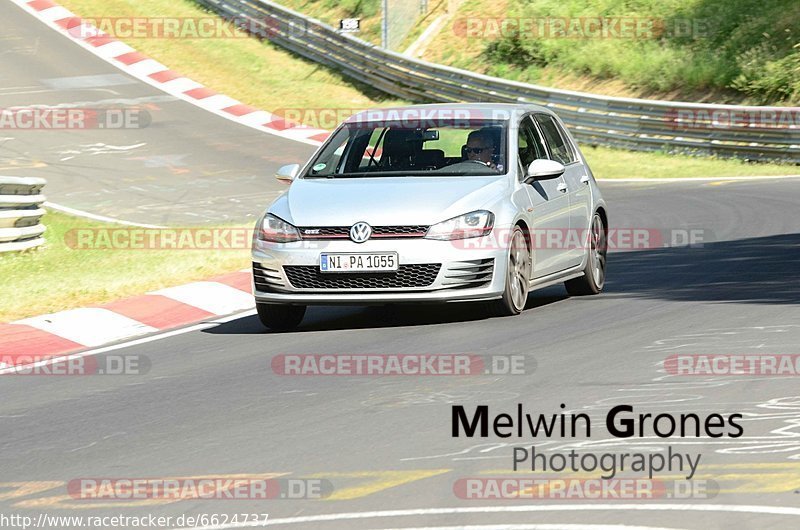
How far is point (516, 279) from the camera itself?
457 inches

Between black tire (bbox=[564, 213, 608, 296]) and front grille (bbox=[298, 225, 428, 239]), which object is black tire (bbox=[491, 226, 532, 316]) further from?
black tire (bbox=[564, 213, 608, 296])

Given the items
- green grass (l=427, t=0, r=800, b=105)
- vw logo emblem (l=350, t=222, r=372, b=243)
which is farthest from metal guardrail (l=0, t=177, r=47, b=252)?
green grass (l=427, t=0, r=800, b=105)

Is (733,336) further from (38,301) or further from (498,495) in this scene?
(38,301)

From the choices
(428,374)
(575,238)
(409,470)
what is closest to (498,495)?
(409,470)

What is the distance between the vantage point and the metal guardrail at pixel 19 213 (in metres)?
16.3

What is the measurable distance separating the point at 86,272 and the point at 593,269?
548 cm

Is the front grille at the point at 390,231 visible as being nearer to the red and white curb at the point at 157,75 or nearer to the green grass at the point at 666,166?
the green grass at the point at 666,166

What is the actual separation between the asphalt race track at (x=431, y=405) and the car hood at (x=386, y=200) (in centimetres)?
83

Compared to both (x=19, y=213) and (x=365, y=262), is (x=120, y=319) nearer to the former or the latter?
(x=365, y=262)

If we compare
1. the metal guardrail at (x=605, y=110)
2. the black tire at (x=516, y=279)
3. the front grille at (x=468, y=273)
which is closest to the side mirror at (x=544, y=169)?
the black tire at (x=516, y=279)

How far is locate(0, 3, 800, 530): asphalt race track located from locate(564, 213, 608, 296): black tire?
0.12 metres

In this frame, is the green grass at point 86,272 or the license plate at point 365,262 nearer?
the license plate at point 365,262

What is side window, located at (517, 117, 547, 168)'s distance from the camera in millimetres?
12291

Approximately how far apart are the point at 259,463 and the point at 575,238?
6.17m
